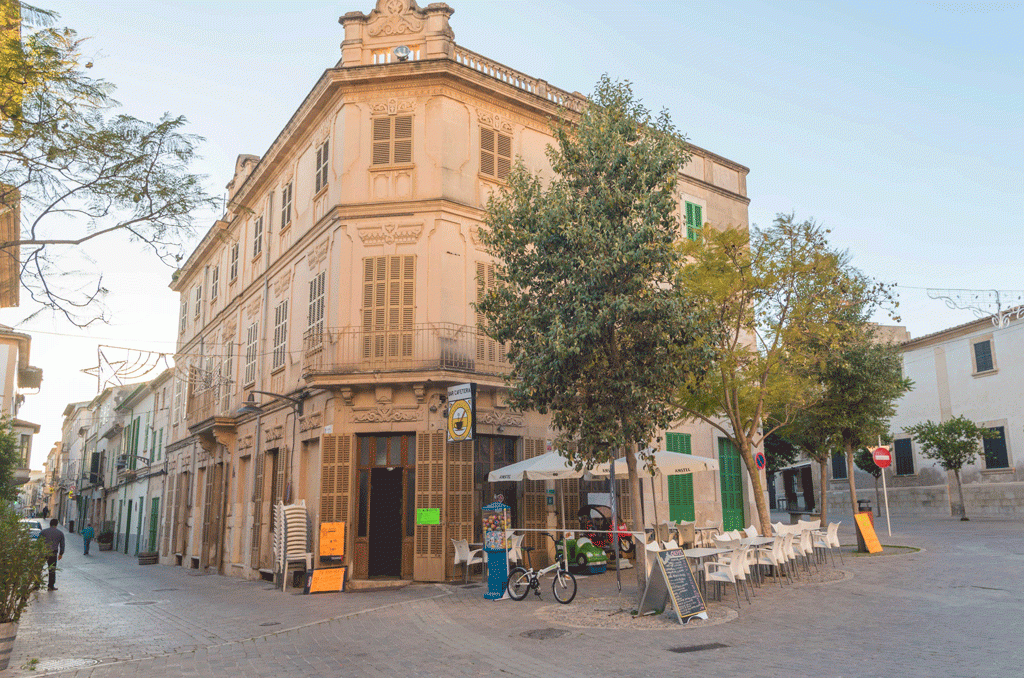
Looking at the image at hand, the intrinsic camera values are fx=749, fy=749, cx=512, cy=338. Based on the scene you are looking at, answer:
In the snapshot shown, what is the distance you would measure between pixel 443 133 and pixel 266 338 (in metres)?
8.17

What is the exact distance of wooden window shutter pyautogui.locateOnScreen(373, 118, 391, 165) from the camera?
56.7 ft

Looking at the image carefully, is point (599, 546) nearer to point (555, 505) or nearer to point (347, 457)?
point (555, 505)

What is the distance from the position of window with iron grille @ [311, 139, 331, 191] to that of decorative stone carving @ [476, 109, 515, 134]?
3795mm

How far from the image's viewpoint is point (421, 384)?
1575 centimetres

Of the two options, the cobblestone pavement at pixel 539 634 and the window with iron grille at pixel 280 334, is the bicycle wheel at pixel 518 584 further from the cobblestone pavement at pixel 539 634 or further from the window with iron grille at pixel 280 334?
the window with iron grille at pixel 280 334

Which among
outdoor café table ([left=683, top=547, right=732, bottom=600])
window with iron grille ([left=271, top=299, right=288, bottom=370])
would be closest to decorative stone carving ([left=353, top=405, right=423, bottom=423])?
window with iron grille ([left=271, top=299, right=288, bottom=370])

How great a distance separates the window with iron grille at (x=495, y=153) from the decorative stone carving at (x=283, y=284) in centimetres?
619

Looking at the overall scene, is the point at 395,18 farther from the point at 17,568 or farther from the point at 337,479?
the point at 17,568

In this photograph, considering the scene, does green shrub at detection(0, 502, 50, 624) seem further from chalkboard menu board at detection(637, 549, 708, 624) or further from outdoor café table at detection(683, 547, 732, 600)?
outdoor café table at detection(683, 547, 732, 600)

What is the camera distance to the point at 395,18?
1802 centimetres

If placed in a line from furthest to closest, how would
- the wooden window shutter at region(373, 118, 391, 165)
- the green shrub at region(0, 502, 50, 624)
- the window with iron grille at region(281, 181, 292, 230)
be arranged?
the window with iron grille at region(281, 181, 292, 230) < the wooden window shutter at region(373, 118, 391, 165) < the green shrub at region(0, 502, 50, 624)

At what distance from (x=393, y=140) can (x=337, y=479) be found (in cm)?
775

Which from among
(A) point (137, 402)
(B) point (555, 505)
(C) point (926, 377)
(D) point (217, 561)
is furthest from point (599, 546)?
(A) point (137, 402)

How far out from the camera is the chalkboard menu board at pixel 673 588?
9828mm
